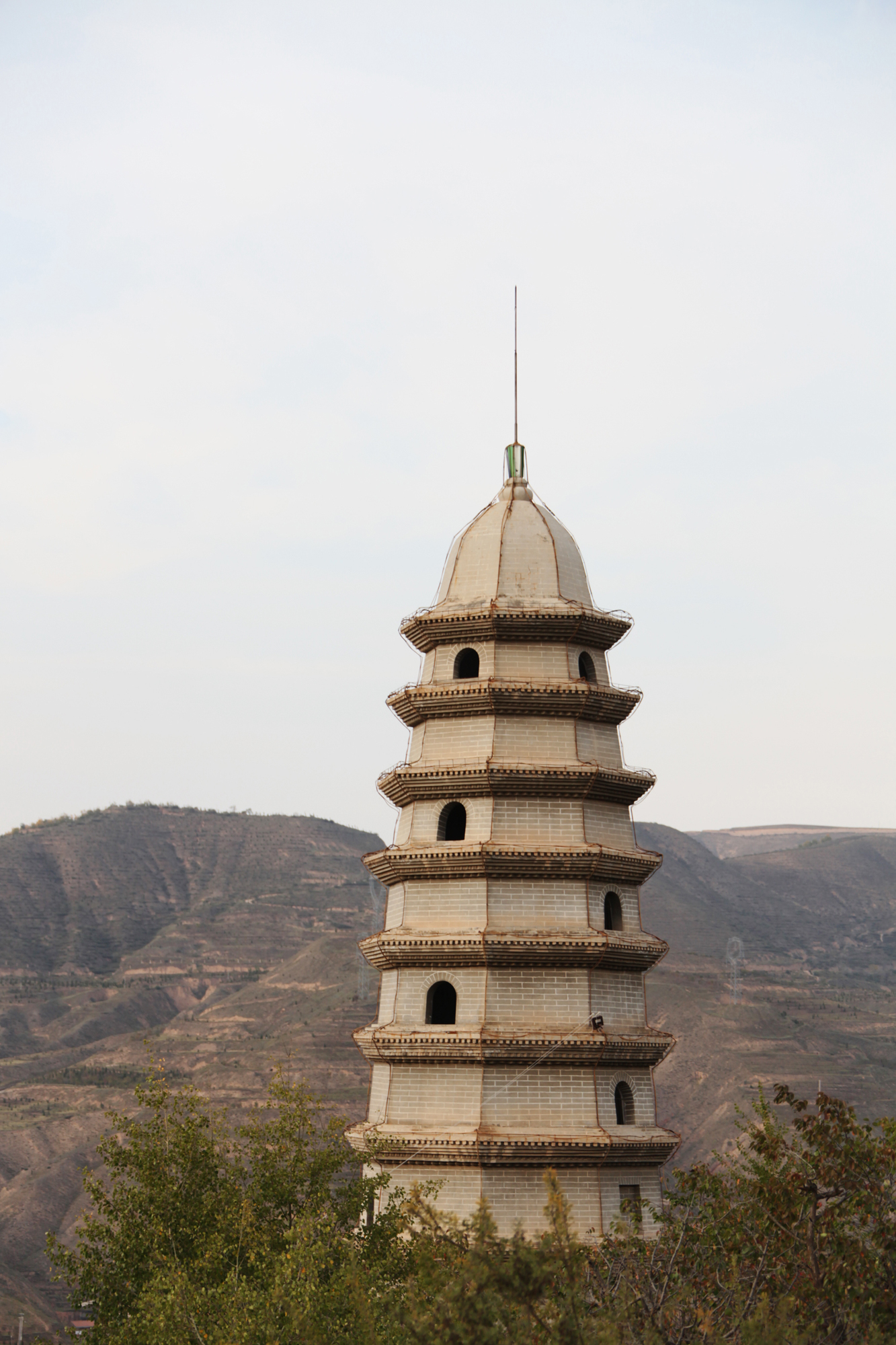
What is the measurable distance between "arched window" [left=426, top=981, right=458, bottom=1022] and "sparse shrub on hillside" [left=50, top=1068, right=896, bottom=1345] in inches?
100

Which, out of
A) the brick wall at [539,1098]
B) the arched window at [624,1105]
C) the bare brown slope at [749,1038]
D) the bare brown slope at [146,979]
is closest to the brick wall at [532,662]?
the brick wall at [539,1098]

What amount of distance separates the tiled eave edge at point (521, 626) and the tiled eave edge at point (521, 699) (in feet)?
3.52

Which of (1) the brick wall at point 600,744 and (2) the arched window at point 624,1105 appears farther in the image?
(1) the brick wall at point 600,744

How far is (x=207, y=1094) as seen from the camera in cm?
10706

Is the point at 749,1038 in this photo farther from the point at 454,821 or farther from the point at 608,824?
the point at 454,821

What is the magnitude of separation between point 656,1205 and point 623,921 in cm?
503

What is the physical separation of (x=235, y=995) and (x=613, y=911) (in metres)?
125

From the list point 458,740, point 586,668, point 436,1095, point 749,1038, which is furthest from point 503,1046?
point 749,1038

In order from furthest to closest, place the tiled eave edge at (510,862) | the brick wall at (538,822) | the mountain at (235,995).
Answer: the mountain at (235,995) → the brick wall at (538,822) → the tiled eave edge at (510,862)

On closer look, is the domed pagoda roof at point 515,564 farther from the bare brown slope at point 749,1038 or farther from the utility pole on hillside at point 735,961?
the utility pole on hillside at point 735,961

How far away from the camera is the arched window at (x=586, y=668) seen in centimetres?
2836

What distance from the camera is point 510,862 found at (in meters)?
25.9

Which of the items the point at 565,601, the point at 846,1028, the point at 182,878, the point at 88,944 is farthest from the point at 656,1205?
the point at 182,878

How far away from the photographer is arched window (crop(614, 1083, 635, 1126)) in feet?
85.1
